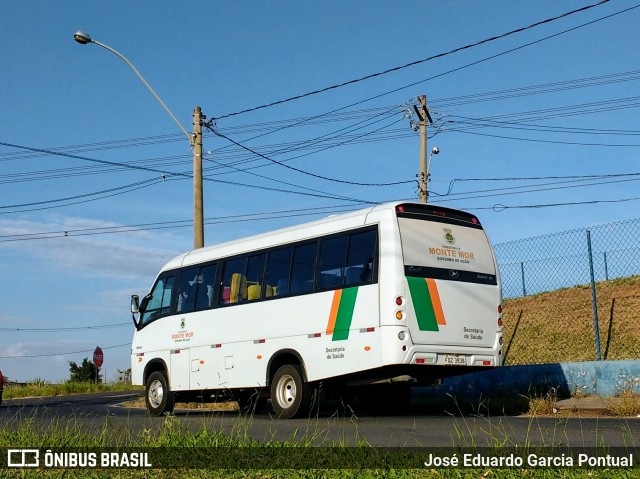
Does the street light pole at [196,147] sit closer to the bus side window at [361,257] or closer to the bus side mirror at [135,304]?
the bus side mirror at [135,304]

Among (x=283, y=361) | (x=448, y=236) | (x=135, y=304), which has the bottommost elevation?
(x=283, y=361)

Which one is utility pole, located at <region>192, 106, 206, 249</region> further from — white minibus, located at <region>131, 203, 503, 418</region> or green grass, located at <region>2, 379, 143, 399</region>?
green grass, located at <region>2, 379, 143, 399</region>

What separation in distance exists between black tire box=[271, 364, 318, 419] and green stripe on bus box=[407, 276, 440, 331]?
7.71 feet

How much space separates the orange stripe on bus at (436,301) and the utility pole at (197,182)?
10860 mm

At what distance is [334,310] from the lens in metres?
14.0

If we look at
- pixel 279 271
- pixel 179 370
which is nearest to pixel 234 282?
pixel 279 271

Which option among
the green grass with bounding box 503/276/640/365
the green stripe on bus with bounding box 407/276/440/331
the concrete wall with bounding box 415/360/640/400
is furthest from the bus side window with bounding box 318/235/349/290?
the green grass with bounding box 503/276/640/365

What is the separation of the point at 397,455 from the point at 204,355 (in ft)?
33.8

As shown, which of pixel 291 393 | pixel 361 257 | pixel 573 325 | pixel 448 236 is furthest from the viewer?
pixel 573 325

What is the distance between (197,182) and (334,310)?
11.6 meters

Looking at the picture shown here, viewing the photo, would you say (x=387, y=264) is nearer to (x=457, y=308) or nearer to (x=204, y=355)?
(x=457, y=308)

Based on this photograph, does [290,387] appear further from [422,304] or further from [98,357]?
[98,357]

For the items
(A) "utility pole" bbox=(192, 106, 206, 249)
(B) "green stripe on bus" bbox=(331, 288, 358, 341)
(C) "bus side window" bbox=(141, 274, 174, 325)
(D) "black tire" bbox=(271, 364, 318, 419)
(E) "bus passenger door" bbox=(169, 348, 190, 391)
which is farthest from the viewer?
(A) "utility pole" bbox=(192, 106, 206, 249)

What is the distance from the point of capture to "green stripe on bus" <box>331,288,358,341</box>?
44.8ft
